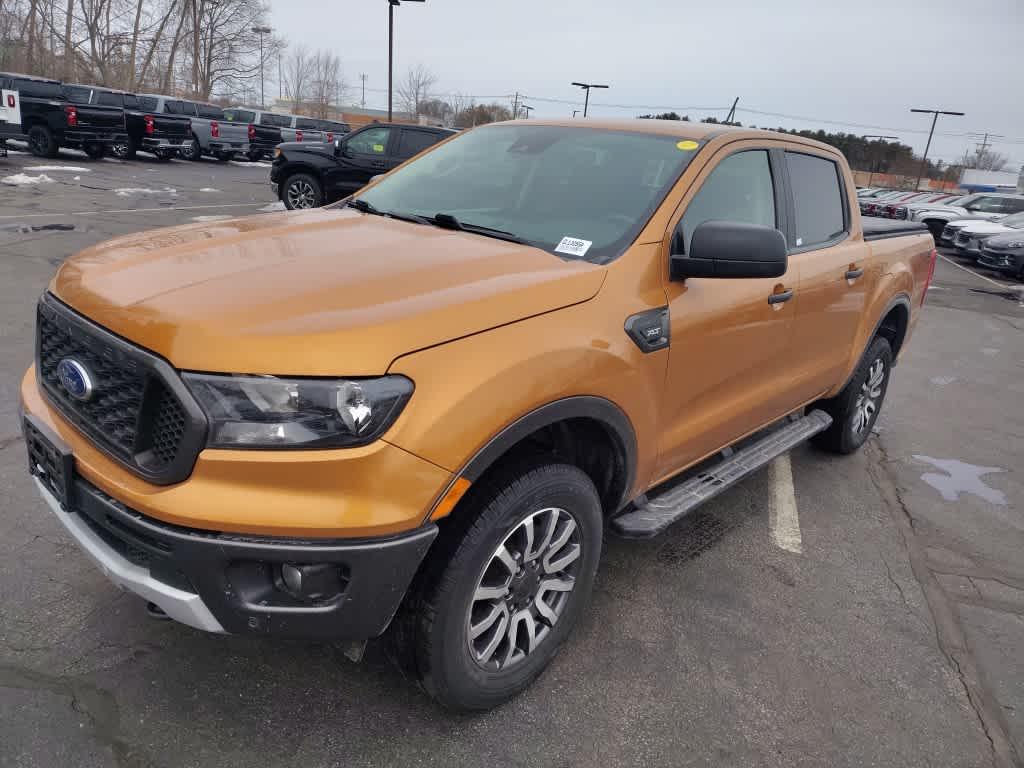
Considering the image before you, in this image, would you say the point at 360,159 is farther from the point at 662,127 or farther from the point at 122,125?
the point at 122,125

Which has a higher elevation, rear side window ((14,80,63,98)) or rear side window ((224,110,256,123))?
rear side window ((14,80,63,98))

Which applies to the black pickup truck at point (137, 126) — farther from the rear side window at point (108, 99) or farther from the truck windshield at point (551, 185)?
the truck windshield at point (551, 185)

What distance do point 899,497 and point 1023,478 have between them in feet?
3.92

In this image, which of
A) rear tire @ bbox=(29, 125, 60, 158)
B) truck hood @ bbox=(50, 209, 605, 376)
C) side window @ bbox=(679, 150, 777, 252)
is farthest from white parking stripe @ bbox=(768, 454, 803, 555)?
rear tire @ bbox=(29, 125, 60, 158)

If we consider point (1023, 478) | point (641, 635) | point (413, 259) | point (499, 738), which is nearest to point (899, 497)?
point (1023, 478)

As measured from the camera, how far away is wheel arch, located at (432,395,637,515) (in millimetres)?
2043

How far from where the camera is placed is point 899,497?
4.49 meters

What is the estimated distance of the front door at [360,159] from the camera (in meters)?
12.8

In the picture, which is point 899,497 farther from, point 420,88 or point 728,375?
point 420,88

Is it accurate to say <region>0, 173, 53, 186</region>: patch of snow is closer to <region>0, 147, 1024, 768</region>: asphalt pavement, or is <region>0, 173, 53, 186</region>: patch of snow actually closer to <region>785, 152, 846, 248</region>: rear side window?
<region>0, 147, 1024, 768</region>: asphalt pavement

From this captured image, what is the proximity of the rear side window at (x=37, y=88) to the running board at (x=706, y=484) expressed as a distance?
22.0 meters

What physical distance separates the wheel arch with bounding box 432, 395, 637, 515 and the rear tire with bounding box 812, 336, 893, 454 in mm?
2460

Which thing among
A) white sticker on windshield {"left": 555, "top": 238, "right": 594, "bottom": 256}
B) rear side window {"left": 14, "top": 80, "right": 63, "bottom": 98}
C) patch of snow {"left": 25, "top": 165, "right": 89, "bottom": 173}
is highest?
rear side window {"left": 14, "top": 80, "right": 63, "bottom": 98}

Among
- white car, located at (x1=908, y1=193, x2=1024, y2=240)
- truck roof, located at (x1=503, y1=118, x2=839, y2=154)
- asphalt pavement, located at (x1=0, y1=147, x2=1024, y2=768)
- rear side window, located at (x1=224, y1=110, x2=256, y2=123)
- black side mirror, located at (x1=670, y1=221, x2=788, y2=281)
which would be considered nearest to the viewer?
asphalt pavement, located at (x1=0, y1=147, x2=1024, y2=768)
